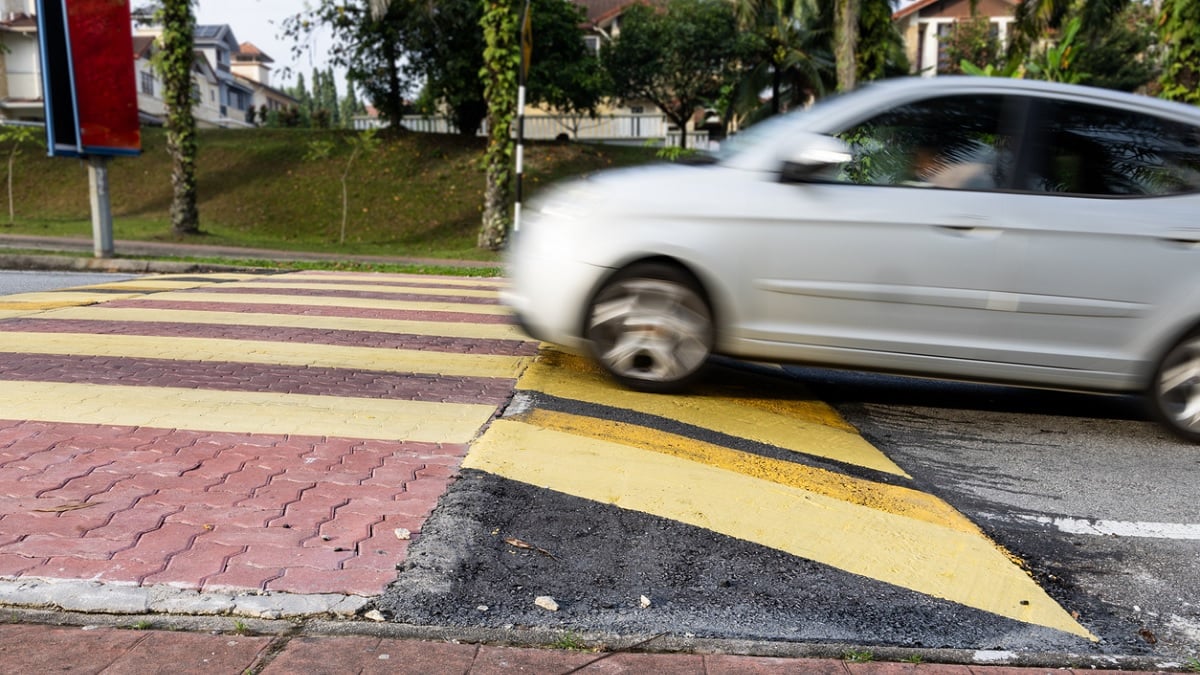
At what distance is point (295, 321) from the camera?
7.12 m

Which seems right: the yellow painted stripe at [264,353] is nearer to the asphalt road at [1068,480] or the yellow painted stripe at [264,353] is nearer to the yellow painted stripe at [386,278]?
the asphalt road at [1068,480]

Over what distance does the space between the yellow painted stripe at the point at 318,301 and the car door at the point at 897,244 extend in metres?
3.43

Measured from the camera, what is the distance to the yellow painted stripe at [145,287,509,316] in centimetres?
802

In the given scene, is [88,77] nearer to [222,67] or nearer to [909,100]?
[909,100]

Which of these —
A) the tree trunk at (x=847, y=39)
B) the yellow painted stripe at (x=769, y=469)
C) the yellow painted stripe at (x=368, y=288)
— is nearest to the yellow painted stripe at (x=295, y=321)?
the yellow painted stripe at (x=368, y=288)

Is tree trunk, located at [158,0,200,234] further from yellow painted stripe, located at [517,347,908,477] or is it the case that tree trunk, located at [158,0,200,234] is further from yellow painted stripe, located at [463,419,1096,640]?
yellow painted stripe, located at [463,419,1096,640]

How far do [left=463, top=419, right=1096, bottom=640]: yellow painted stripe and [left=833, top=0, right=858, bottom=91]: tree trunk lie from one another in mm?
16003

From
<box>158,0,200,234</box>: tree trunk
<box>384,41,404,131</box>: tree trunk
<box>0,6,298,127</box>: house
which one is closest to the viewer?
<box>158,0,200,234</box>: tree trunk

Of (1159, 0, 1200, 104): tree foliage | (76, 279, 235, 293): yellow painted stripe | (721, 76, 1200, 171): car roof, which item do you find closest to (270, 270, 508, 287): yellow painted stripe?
(76, 279, 235, 293): yellow painted stripe

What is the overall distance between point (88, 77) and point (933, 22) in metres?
46.8

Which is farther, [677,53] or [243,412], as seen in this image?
[677,53]

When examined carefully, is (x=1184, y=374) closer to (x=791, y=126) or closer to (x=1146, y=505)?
(x=1146, y=505)

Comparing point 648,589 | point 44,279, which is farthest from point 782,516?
point 44,279

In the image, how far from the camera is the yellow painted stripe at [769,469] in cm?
370
